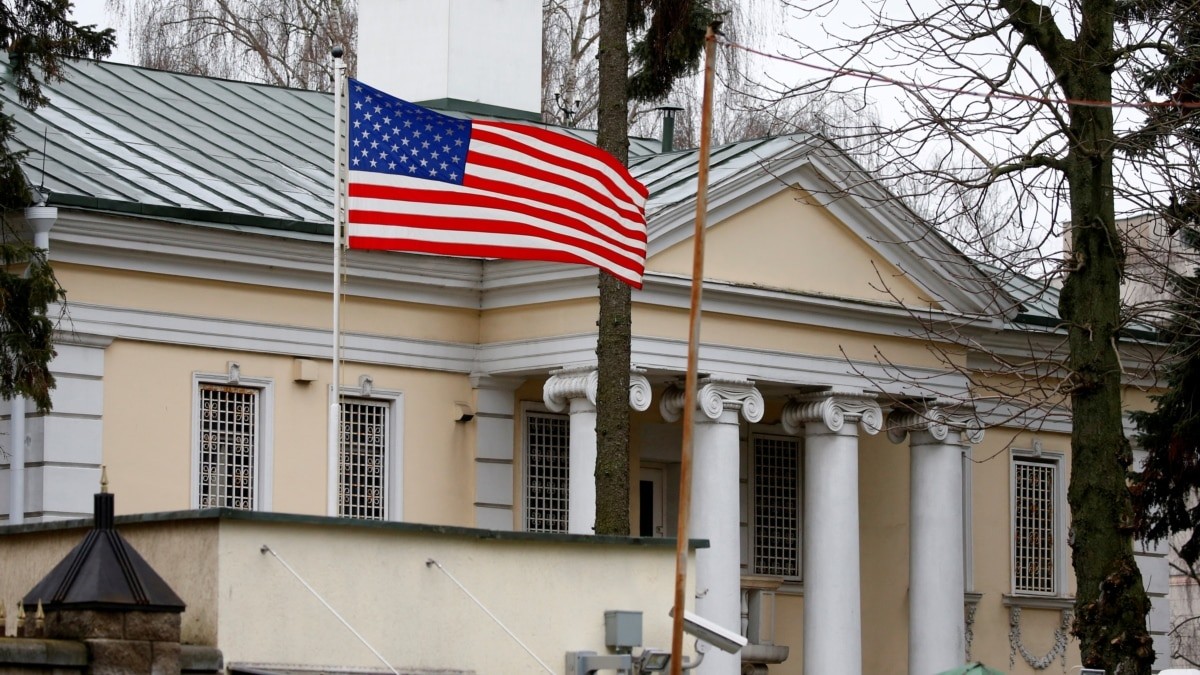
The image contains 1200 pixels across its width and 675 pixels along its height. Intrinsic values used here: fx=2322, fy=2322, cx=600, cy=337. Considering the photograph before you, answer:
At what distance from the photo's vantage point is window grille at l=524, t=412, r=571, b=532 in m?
25.1

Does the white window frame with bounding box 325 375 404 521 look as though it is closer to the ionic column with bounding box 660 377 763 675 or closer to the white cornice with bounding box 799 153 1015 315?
the ionic column with bounding box 660 377 763 675

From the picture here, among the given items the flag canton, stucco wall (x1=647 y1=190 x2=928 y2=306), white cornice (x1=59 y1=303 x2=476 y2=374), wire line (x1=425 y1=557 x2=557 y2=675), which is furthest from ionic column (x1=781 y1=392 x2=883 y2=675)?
wire line (x1=425 y1=557 x2=557 y2=675)

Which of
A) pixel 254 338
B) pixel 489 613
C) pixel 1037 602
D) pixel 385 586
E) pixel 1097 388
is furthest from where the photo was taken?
pixel 1037 602

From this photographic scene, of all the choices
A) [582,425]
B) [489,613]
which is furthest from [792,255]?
[489,613]

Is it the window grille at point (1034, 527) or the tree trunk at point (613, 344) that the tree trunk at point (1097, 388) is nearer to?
the tree trunk at point (613, 344)

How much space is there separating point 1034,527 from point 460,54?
9.34 meters

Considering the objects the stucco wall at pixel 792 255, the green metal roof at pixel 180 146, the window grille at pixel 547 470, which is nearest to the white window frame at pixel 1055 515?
the stucco wall at pixel 792 255

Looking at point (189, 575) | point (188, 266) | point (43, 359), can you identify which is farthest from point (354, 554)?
point (188, 266)

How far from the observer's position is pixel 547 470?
2528cm

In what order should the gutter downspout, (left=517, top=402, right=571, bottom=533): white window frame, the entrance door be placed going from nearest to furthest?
1. the gutter downspout
2. (left=517, top=402, right=571, bottom=533): white window frame
3. the entrance door

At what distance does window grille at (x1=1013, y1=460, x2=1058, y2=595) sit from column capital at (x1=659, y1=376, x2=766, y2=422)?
19.9 feet

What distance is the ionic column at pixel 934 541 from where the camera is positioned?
25.8 metres

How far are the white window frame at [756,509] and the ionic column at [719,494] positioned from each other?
10.6 ft

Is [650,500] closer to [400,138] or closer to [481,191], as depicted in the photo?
[481,191]
